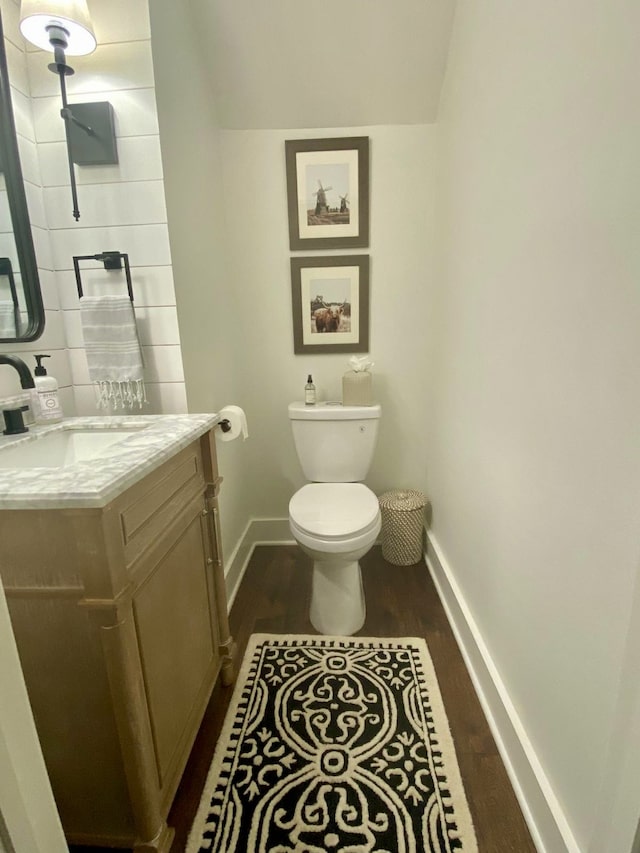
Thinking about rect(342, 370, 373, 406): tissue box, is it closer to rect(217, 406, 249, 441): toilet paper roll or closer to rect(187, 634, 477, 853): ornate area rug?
rect(217, 406, 249, 441): toilet paper roll

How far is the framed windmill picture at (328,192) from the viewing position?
70.8 inches

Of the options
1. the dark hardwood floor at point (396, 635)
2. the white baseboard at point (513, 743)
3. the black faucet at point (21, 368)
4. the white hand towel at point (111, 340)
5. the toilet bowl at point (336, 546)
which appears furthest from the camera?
the toilet bowl at point (336, 546)

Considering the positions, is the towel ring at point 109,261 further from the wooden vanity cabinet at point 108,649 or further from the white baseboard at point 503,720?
the white baseboard at point 503,720

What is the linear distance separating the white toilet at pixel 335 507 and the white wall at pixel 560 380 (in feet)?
1.40

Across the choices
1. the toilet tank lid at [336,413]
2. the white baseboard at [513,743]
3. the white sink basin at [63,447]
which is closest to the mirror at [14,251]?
the white sink basin at [63,447]

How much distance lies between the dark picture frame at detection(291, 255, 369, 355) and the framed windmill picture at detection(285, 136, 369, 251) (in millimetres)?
90

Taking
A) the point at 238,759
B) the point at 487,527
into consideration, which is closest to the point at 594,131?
the point at 487,527

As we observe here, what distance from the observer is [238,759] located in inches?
43.3

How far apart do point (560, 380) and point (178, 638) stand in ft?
3.45

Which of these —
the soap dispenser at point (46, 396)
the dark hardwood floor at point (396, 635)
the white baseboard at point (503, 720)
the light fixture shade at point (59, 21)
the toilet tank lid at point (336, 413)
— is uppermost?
the light fixture shade at point (59, 21)

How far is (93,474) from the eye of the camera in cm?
71

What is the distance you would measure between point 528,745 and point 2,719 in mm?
1089

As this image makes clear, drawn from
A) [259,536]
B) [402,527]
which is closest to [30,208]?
[259,536]

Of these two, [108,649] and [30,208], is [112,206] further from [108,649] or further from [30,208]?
[108,649]
